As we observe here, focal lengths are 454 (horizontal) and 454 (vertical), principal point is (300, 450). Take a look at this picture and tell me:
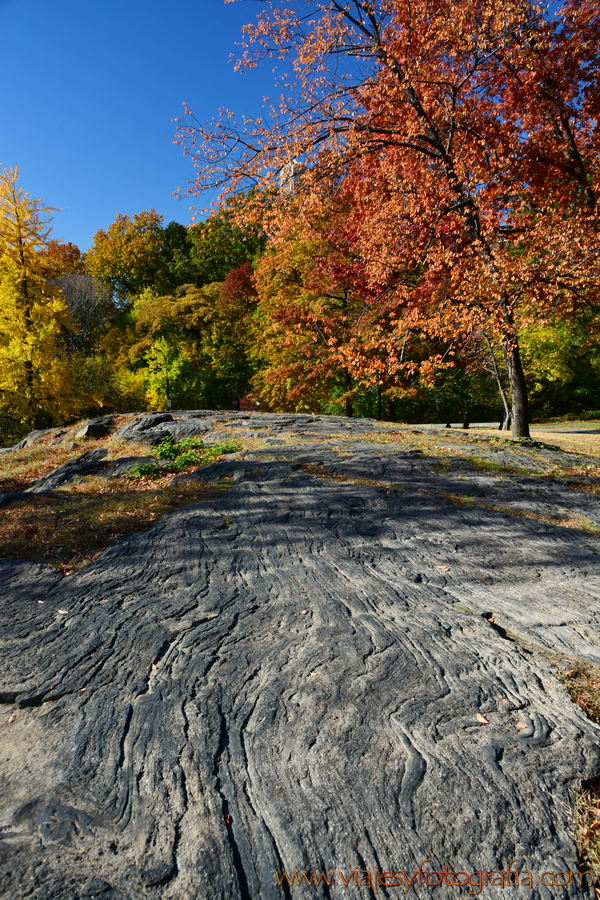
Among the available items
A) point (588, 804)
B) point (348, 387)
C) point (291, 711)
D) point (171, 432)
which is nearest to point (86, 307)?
point (348, 387)

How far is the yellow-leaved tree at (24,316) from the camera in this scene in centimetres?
1722

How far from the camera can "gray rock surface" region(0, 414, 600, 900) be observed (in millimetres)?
2117

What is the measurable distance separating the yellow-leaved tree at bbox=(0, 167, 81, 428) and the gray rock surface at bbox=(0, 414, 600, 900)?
49.1 ft

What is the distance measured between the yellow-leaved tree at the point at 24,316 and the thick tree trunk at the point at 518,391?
16231 millimetres

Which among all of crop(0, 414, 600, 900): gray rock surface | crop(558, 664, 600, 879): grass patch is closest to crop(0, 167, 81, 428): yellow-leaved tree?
crop(0, 414, 600, 900): gray rock surface

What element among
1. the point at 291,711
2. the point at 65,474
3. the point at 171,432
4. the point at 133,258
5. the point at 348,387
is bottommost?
the point at 291,711

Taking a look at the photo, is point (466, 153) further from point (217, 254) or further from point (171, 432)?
point (217, 254)

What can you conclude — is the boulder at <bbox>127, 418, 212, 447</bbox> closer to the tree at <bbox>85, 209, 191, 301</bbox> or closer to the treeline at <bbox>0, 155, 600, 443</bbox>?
the treeline at <bbox>0, 155, 600, 443</bbox>

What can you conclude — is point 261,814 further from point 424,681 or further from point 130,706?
point 424,681

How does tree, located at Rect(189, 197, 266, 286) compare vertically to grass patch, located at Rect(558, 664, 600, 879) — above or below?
above

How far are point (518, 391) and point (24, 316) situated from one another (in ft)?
58.9

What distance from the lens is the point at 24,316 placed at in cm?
1775

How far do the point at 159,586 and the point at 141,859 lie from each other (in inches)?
103

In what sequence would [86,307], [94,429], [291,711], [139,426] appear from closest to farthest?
[291,711]
[139,426]
[94,429]
[86,307]
